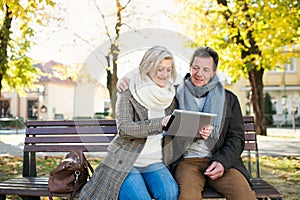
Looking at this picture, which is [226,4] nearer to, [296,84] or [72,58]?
[72,58]

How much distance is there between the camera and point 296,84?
34.4 meters

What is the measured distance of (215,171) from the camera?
323 cm

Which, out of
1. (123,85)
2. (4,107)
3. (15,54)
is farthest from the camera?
(4,107)

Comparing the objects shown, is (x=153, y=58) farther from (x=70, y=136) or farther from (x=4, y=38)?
(x=4, y=38)

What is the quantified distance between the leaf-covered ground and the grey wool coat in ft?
7.12

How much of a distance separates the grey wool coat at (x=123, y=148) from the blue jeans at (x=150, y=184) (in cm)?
6

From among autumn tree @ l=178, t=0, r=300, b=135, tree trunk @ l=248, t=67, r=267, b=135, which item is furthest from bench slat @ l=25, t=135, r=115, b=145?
tree trunk @ l=248, t=67, r=267, b=135

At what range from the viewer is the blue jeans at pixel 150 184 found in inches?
121

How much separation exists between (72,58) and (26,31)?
3.05 meters

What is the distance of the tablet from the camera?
3.08 meters

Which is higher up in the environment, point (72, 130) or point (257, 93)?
point (257, 93)

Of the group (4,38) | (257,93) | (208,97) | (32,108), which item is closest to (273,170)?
(208,97)

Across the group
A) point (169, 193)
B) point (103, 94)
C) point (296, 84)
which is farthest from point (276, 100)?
point (169, 193)

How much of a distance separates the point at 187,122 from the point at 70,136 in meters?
1.59
